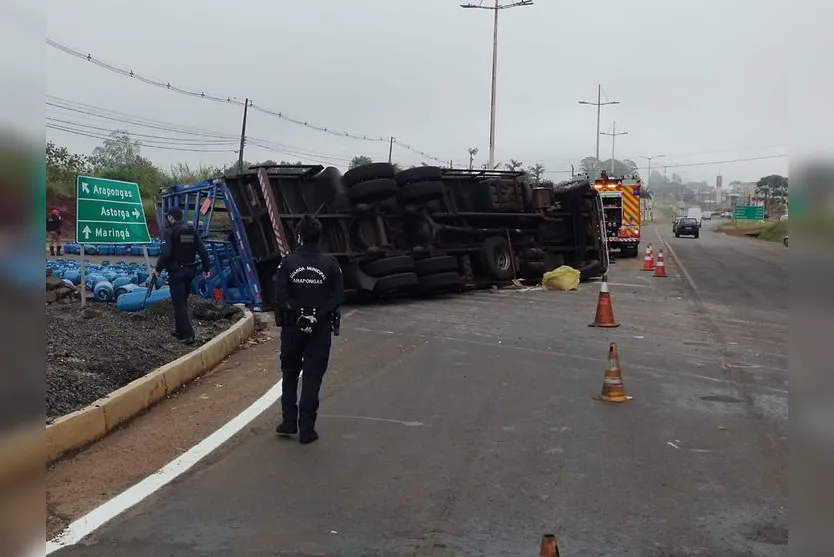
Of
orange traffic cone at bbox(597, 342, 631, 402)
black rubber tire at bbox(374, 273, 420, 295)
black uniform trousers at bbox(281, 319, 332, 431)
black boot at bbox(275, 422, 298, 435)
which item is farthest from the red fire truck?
black boot at bbox(275, 422, 298, 435)

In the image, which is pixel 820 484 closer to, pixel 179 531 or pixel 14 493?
pixel 14 493

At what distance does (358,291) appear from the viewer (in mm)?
15883

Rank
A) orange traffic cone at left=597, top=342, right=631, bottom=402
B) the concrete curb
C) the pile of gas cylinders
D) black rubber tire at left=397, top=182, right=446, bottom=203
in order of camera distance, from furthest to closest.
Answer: black rubber tire at left=397, top=182, right=446, bottom=203, the pile of gas cylinders, orange traffic cone at left=597, top=342, right=631, bottom=402, the concrete curb

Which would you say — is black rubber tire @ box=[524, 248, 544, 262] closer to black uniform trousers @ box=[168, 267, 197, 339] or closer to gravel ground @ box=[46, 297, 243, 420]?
gravel ground @ box=[46, 297, 243, 420]

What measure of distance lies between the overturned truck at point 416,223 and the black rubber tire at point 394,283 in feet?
0.07

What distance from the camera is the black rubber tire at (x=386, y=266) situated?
15727 mm

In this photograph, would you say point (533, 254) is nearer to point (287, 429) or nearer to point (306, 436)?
point (287, 429)

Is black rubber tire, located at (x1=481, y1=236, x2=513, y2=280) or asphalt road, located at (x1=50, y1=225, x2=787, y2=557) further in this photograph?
black rubber tire, located at (x1=481, y1=236, x2=513, y2=280)

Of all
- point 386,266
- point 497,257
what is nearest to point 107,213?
point 386,266

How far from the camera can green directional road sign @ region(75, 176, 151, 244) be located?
1181cm

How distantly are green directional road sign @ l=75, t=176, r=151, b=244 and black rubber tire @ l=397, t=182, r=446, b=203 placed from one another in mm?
5583

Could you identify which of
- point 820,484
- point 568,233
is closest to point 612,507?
point 820,484

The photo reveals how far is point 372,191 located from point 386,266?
5.00ft

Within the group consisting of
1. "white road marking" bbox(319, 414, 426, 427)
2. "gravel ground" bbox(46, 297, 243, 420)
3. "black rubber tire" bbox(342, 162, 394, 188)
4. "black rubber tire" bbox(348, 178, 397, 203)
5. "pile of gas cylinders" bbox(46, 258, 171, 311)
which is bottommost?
"white road marking" bbox(319, 414, 426, 427)
